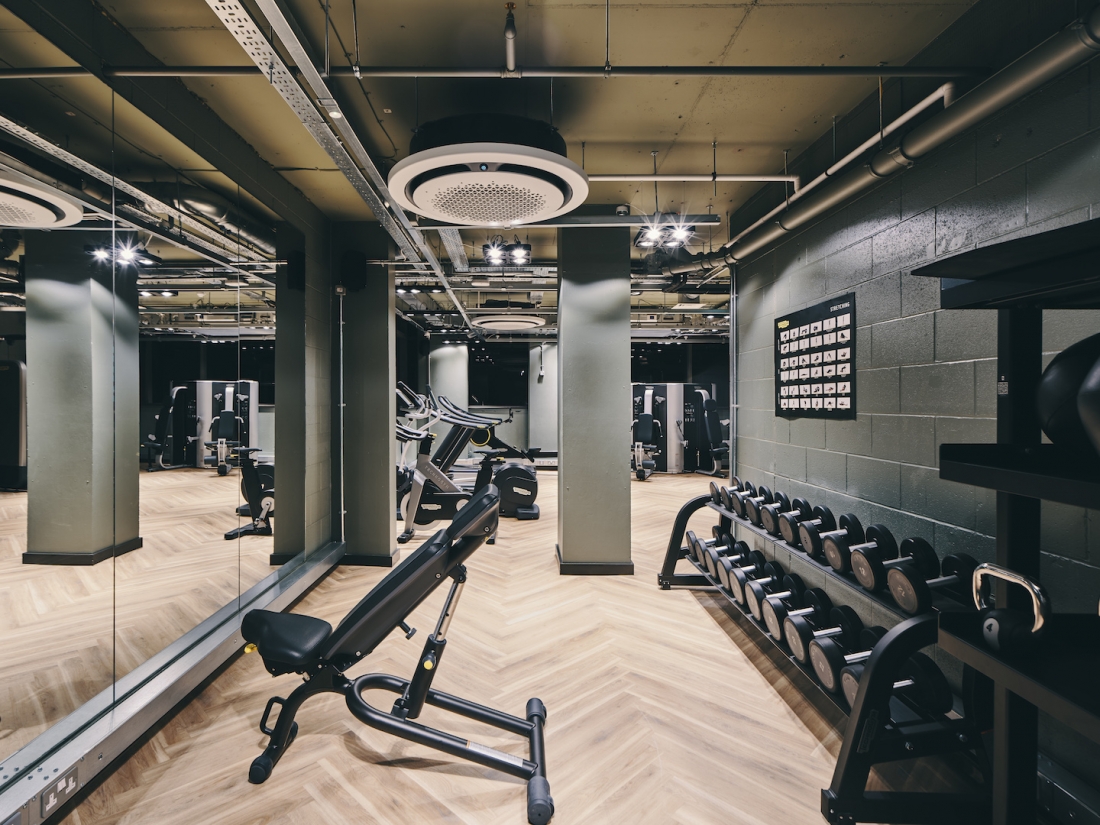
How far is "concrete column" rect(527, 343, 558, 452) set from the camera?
37.0 feet

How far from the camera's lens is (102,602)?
211 centimetres

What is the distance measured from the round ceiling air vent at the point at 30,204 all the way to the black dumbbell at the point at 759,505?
3584 mm

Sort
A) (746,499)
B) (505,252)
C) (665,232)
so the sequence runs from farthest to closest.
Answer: (505,252) < (665,232) < (746,499)

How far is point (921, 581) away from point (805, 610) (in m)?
0.84

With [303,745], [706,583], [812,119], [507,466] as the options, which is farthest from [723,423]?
[303,745]

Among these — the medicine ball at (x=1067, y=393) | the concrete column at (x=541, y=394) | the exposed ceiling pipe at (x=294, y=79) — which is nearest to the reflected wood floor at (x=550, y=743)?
the medicine ball at (x=1067, y=393)

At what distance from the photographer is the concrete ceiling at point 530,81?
2.14m

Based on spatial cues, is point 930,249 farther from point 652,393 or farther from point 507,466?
point 652,393

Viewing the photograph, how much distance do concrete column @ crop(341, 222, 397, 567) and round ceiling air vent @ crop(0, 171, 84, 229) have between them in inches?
107

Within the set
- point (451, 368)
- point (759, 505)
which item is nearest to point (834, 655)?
point (759, 505)

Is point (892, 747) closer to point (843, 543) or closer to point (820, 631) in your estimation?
point (820, 631)

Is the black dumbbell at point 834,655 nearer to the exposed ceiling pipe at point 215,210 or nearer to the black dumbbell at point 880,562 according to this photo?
the black dumbbell at point 880,562

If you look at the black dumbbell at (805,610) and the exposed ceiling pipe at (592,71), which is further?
the black dumbbell at (805,610)

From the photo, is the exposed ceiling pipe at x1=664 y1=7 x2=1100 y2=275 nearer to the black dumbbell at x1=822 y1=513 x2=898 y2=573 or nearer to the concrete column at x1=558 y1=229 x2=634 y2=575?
the concrete column at x1=558 y1=229 x2=634 y2=575
